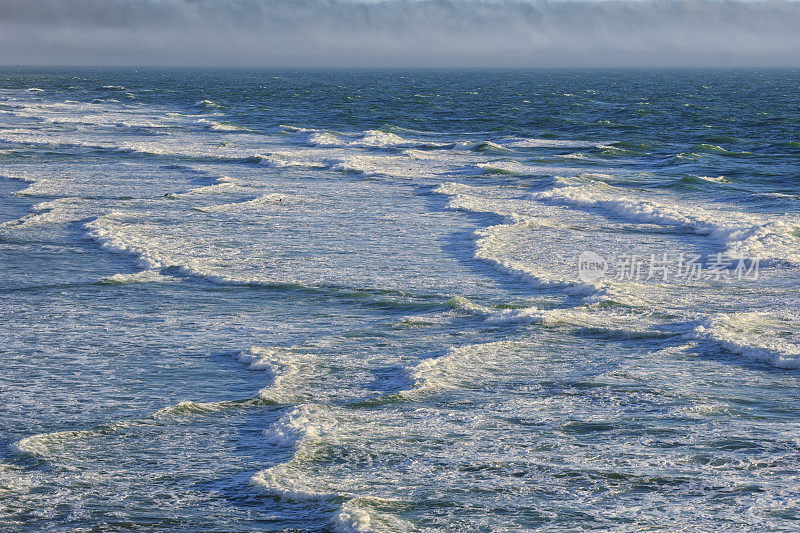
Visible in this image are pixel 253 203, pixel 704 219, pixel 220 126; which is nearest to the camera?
pixel 704 219

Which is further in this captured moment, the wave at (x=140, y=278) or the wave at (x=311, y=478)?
the wave at (x=140, y=278)

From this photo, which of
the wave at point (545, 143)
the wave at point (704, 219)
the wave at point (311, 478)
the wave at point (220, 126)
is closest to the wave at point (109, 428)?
the wave at point (311, 478)

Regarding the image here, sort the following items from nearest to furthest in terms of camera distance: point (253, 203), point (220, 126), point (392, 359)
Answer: point (392, 359) → point (253, 203) → point (220, 126)

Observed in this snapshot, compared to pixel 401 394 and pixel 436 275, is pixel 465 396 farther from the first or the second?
pixel 436 275

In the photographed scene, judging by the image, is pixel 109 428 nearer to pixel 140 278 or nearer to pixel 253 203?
pixel 140 278

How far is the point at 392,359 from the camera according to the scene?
9.36 m

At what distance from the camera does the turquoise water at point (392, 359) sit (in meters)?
6.27

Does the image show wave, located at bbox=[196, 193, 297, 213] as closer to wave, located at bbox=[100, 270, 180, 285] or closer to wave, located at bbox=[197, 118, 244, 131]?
wave, located at bbox=[100, 270, 180, 285]

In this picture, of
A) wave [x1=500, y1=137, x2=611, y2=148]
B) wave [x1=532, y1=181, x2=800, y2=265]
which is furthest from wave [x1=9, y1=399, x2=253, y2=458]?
wave [x1=500, y1=137, x2=611, y2=148]

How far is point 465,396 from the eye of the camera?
8.27m

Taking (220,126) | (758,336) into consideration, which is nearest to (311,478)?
(758,336)

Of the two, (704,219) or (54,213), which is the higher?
(704,219)

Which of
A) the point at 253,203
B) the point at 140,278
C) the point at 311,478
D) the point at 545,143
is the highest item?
the point at 545,143

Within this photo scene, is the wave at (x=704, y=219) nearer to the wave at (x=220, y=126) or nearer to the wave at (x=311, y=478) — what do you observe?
the wave at (x=311, y=478)
